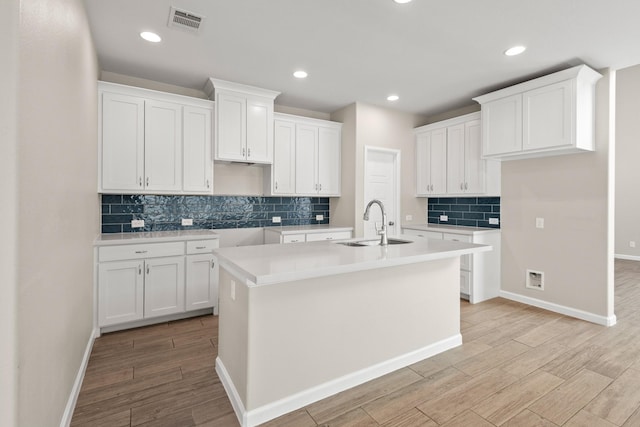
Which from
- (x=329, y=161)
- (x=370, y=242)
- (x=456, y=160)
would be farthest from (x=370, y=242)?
(x=456, y=160)

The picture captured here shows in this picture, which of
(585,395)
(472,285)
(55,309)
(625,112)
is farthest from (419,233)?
(625,112)

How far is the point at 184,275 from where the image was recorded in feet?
11.3

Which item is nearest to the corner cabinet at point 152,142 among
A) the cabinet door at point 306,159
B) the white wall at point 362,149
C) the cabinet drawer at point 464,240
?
the cabinet door at point 306,159

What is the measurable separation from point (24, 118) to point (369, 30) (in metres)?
2.51

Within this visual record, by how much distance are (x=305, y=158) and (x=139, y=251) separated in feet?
8.03

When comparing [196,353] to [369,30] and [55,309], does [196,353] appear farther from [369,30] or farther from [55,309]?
[369,30]

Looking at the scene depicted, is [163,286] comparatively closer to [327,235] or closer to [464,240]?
[327,235]

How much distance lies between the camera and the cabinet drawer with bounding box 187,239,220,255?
3482 mm

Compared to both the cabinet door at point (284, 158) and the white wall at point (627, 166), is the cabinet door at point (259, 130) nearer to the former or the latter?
the cabinet door at point (284, 158)

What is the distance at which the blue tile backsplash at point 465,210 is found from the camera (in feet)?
14.9

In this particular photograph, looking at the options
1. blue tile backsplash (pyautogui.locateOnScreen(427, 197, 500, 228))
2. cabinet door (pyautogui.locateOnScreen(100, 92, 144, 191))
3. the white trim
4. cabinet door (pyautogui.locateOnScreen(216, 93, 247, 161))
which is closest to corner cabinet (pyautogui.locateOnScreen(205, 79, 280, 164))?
cabinet door (pyautogui.locateOnScreen(216, 93, 247, 161))

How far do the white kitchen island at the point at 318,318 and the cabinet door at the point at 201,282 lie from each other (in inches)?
49.5

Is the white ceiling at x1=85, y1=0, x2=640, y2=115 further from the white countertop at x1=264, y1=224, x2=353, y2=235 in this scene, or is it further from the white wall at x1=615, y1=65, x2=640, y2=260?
the white wall at x1=615, y1=65, x2=640, y2=260

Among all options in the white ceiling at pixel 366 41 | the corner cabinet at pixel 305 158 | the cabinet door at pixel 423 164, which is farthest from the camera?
the cabinet door at pixel 423 164
